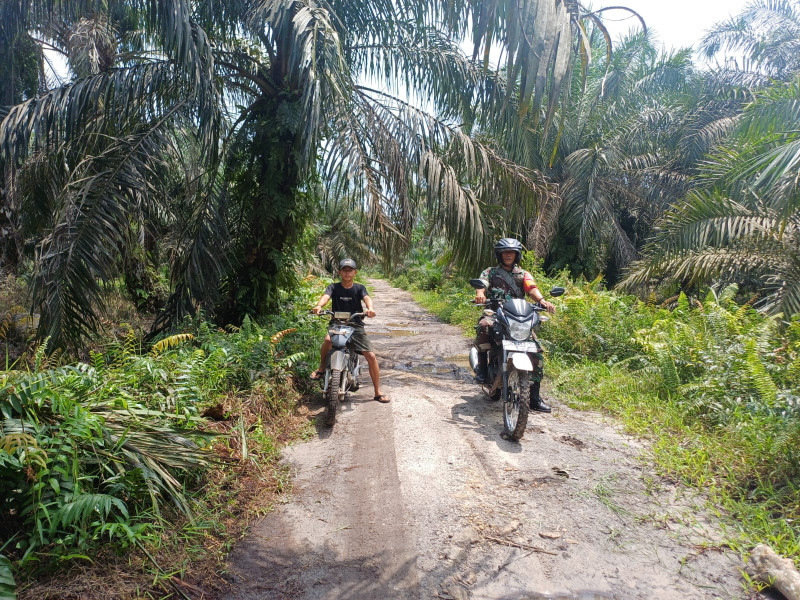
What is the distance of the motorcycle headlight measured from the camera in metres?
4.76

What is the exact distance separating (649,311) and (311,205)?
17.7 feet

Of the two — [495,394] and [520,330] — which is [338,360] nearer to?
[520,330]

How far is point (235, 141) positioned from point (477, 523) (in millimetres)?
5716

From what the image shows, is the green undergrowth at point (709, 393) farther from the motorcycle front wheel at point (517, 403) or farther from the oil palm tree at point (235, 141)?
the oil palm tree at point (235, 141)

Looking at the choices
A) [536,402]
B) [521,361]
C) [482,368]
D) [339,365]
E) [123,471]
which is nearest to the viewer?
[123,471]

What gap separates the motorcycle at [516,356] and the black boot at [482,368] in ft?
1.35

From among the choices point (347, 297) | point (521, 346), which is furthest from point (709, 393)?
point (347, 297)

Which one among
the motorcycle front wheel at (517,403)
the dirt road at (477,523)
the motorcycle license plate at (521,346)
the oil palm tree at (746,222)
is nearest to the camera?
the dirt road at (477,523)

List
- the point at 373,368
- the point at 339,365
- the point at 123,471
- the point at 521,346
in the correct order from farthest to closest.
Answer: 1. the point at 373,368
2. the point at 339,365
3. the point at 521,346
4. the point at 123,471

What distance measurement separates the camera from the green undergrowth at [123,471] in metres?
2.52

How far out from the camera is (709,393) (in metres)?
5.04

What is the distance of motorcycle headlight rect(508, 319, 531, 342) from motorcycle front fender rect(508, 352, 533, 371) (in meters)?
0.17

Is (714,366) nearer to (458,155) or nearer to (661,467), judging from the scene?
(661,467)

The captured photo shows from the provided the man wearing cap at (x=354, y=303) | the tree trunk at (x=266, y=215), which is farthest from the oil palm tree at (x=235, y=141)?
the man wearing cap at (x=354, y=303)
